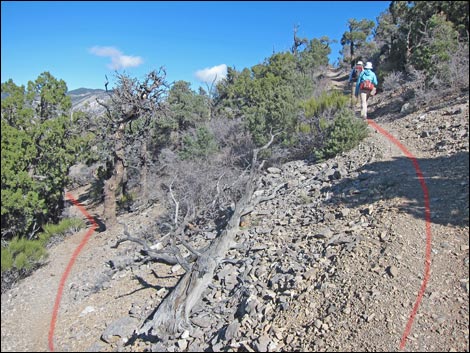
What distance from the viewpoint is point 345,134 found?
32.2 feet

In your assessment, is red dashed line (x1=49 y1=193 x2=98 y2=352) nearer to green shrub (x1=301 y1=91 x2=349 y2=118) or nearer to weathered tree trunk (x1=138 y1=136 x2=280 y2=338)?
weathered tree trunk (x1=138 y1=136 x2=280 y2=338)

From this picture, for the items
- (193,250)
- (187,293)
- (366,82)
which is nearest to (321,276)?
(187,293)

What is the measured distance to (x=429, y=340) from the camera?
380 cm

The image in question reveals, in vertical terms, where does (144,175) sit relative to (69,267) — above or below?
above

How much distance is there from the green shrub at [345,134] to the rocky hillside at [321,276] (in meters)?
0.55

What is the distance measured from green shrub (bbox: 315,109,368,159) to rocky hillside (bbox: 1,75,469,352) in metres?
0.55

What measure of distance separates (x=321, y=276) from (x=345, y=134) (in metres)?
5.57

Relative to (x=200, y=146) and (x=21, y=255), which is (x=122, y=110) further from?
(x=21, y=255)

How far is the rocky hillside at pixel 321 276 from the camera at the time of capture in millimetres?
4020

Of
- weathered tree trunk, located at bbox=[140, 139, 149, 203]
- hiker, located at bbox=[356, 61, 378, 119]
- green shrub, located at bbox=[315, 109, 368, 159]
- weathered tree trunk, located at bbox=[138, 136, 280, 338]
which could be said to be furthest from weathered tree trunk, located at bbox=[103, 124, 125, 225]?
hiker, located at bbox=[356, 61, 378, 119]

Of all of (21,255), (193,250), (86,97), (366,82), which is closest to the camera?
(21,255)

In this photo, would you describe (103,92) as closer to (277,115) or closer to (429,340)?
(277,115)

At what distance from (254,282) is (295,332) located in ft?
5.31

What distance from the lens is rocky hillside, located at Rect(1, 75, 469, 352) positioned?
4020 mm
